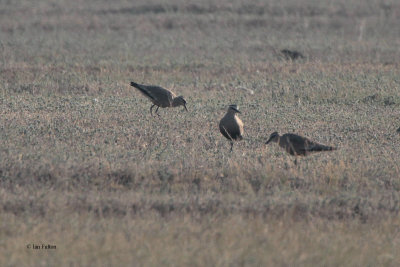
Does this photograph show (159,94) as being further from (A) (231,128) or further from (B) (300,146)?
(B) (300,146)

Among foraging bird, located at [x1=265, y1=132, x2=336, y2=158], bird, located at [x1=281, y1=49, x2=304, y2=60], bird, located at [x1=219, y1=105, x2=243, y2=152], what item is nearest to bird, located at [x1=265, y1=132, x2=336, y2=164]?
foraging bird, located at [x1=265, y1=132, x2=336, y2=158]

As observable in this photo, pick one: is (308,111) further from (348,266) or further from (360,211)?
(348,266)

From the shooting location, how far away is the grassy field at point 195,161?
6379 millimetres

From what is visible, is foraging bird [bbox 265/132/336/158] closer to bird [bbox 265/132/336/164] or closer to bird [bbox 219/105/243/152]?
bird [bbox 265/132/336/164]

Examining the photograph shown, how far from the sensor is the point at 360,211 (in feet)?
24.8

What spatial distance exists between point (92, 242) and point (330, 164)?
3730 mm

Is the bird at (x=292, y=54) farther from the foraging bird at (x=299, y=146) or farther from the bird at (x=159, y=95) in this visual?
the foraging bird at (x=299, y=146)

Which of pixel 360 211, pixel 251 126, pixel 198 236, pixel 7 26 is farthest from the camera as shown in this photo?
pixel 7 26

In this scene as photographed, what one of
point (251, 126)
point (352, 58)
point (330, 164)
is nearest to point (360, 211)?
point (330, 164)

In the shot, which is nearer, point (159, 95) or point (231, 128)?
point (231, 128)

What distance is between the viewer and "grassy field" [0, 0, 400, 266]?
6379 millimetres

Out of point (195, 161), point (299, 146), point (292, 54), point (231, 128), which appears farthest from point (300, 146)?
point (292, 54)

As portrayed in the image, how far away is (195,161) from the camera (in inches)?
347

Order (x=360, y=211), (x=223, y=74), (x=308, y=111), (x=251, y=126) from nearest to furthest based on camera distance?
(x=360, y=211) → (x=251, y=126) → (x=308, y=111) → (x=223, y=74)
